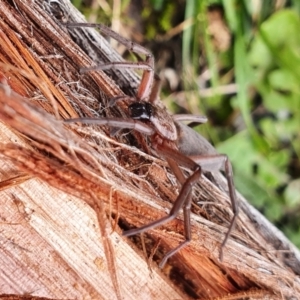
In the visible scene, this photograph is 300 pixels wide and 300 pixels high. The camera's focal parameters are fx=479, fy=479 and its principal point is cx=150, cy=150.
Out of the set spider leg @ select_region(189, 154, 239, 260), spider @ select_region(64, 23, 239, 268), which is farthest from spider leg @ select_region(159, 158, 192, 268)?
spider leg @ select_region(189, 154, 239, 260)

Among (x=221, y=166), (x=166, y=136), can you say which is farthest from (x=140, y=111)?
(x=221, y=166)

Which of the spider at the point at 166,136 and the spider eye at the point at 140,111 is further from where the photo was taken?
the spider eye at the point at 140,111

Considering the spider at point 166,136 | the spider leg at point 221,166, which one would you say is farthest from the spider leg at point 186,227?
the spider leg at point 221,166

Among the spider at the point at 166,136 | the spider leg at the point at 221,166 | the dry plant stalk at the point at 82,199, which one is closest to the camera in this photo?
the dry plant stalk at the point at 82,199

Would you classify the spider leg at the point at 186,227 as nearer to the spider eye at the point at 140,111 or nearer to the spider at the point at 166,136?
the spider at the point at 166,136

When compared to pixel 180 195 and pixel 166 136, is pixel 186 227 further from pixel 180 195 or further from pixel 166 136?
pixel 166 136

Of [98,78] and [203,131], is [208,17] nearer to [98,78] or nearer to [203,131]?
[203,131]

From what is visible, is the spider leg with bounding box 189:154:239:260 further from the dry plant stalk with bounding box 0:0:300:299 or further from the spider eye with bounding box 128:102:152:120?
the spider eye with bounding box 128:102:152:120

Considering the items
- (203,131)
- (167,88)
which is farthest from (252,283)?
(167,88)
